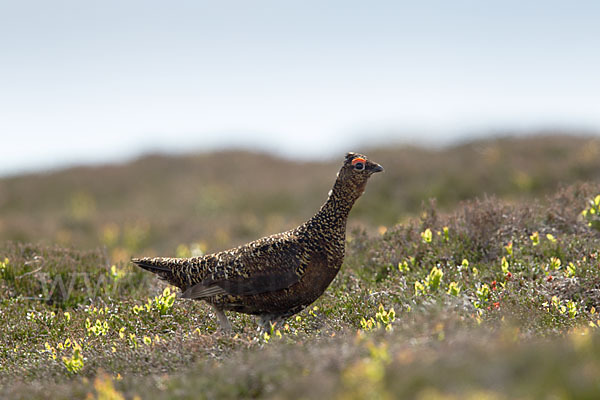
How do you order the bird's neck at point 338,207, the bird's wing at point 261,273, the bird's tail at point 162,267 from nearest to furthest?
the bird's wing at point 261,273, the bird's neck at point 338,207, the bird's tail at point 162,267

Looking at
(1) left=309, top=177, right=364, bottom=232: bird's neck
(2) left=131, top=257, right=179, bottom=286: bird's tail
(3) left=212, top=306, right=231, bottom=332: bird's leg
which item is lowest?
(3) left=212, top=306, right=231, bottom=332: bird's leg

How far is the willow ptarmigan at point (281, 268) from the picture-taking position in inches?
217

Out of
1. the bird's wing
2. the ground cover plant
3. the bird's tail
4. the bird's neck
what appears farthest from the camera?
the bird's tail

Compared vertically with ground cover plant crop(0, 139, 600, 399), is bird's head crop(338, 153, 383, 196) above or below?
above

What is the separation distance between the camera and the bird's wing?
216 inches

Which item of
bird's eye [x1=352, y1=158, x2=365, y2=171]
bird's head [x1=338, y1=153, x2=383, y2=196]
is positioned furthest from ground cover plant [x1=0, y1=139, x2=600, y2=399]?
bird's eye [x1=352, y1=158, x2=365, y2=171]

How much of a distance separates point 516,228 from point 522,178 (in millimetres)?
11683

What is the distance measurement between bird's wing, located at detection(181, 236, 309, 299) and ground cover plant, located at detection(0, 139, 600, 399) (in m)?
0.44

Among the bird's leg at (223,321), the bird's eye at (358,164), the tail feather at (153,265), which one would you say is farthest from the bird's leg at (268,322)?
the bird's eye at (358,164)

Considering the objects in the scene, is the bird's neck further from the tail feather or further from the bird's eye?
the tail feather

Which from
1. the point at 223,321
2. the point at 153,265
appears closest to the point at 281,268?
the point at 223,321

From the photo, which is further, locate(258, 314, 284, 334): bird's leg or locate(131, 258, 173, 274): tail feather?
locate(131, 258, 173, 274): tail feather

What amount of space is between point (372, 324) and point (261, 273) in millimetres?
1250

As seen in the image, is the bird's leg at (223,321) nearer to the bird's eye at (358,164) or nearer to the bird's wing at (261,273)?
the bird's wing at (261,273)
